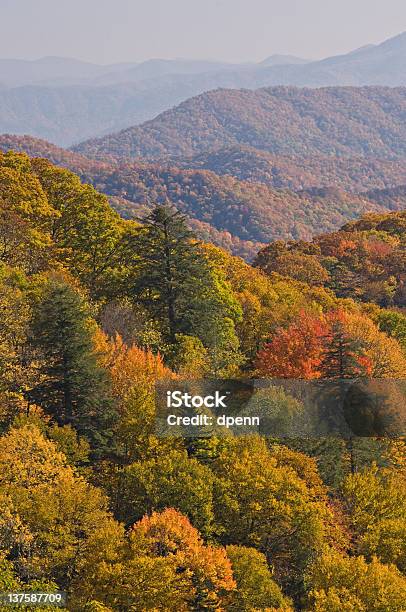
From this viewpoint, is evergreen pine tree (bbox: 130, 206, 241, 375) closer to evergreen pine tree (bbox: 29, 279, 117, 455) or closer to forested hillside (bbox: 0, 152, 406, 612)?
forested hillside (bbox: 0, 152, 406, 612)

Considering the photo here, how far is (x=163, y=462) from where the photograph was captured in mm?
24984

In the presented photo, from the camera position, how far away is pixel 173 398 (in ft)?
86.4

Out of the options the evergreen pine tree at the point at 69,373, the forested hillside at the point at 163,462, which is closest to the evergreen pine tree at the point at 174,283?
the forested hillside at the point at 163,462

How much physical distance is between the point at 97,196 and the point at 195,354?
18244 mm

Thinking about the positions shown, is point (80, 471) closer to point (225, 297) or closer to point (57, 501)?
point (57, 501)

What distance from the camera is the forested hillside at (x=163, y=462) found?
2144 cm

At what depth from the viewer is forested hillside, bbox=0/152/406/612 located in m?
21.4

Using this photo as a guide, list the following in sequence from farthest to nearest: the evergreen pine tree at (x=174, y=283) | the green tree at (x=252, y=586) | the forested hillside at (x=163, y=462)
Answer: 1. the evergreen pine tree at (x=174, y=283)
2. the green tree at (x=252, y=586)
3. the forested hillside at (x=163, y=462)

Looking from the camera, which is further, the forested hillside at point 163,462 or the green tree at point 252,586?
the green tree at point 252,586

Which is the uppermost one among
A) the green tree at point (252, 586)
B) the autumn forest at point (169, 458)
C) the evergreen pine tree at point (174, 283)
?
the evergreen pine tree at point (174, 283)

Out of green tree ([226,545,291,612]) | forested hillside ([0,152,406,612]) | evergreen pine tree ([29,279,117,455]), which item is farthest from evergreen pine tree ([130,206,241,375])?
green tree ([226,545,291,612])

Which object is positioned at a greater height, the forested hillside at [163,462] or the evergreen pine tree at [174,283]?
the evergreen pine tree at [174,283]

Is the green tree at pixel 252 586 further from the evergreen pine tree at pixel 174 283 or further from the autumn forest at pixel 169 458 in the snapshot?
the evergreen pine tree at pixel 174 283

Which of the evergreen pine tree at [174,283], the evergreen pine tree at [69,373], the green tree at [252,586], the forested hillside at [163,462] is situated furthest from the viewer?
the evergreen pine tree at [174,283]
